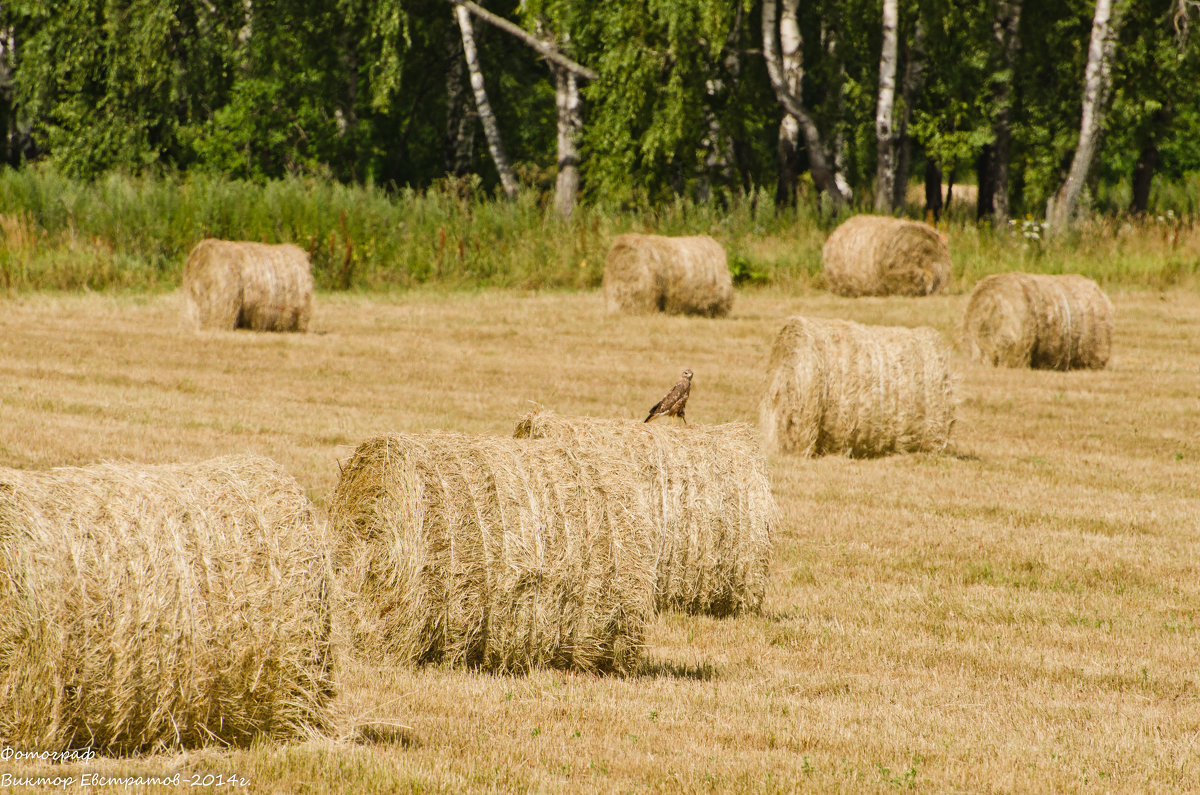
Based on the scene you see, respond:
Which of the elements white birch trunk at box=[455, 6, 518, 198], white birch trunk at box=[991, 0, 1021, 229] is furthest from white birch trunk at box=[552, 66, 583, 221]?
white birch trunk at box=[991, 0, 1021, 229]

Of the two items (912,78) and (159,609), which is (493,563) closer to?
(159,609)

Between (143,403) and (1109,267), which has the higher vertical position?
(1109,267)

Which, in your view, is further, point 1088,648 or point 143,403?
point 143,403

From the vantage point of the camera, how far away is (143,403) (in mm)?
14320

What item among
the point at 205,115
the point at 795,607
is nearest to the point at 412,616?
the point at 795,607

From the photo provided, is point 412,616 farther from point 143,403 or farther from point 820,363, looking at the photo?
point 143,403

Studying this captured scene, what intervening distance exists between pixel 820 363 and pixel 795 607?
5.20m

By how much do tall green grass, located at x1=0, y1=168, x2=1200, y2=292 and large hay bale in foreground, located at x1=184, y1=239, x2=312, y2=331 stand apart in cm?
469

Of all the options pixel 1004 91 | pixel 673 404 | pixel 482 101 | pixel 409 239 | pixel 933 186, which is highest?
pixel 1004 91

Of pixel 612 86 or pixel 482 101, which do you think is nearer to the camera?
pixel 612 86

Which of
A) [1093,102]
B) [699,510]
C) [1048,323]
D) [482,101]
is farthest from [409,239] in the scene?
[699,510]

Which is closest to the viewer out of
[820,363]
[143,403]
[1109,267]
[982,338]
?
[820,363]

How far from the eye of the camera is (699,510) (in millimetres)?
8016

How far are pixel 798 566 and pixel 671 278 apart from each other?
1386 cm
